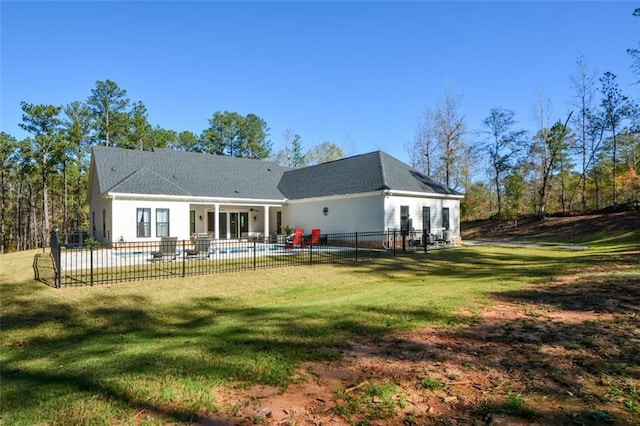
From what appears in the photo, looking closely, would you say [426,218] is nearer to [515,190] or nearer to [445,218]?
[445,218]

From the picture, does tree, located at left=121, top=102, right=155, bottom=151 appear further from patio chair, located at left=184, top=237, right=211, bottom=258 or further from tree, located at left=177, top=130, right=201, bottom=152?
patio chair, located at left=184, top=237, right=211, bottom=258

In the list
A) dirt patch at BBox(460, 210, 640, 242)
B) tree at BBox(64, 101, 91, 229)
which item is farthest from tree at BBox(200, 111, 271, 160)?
dirt patch at BBox(460, 210, 640, 242)

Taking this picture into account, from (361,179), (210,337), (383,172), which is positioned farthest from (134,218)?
(210,337)

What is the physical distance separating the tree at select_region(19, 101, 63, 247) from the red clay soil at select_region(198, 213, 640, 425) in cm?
3950

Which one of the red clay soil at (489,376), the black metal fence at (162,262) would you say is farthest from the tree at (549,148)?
the red clay soil at (489,376)

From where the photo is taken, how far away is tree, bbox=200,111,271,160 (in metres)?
52.7

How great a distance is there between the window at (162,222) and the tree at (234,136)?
3216 cm

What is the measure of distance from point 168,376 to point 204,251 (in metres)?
11.9

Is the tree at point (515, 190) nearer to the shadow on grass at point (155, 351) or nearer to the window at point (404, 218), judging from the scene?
the window at point (404, 218)

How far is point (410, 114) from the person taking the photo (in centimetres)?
4119

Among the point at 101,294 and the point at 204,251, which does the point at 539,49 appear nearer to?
the point at 204,251

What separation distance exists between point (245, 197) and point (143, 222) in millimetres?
7099

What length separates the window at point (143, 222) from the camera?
20.8 m

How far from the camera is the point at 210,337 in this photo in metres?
5.39
